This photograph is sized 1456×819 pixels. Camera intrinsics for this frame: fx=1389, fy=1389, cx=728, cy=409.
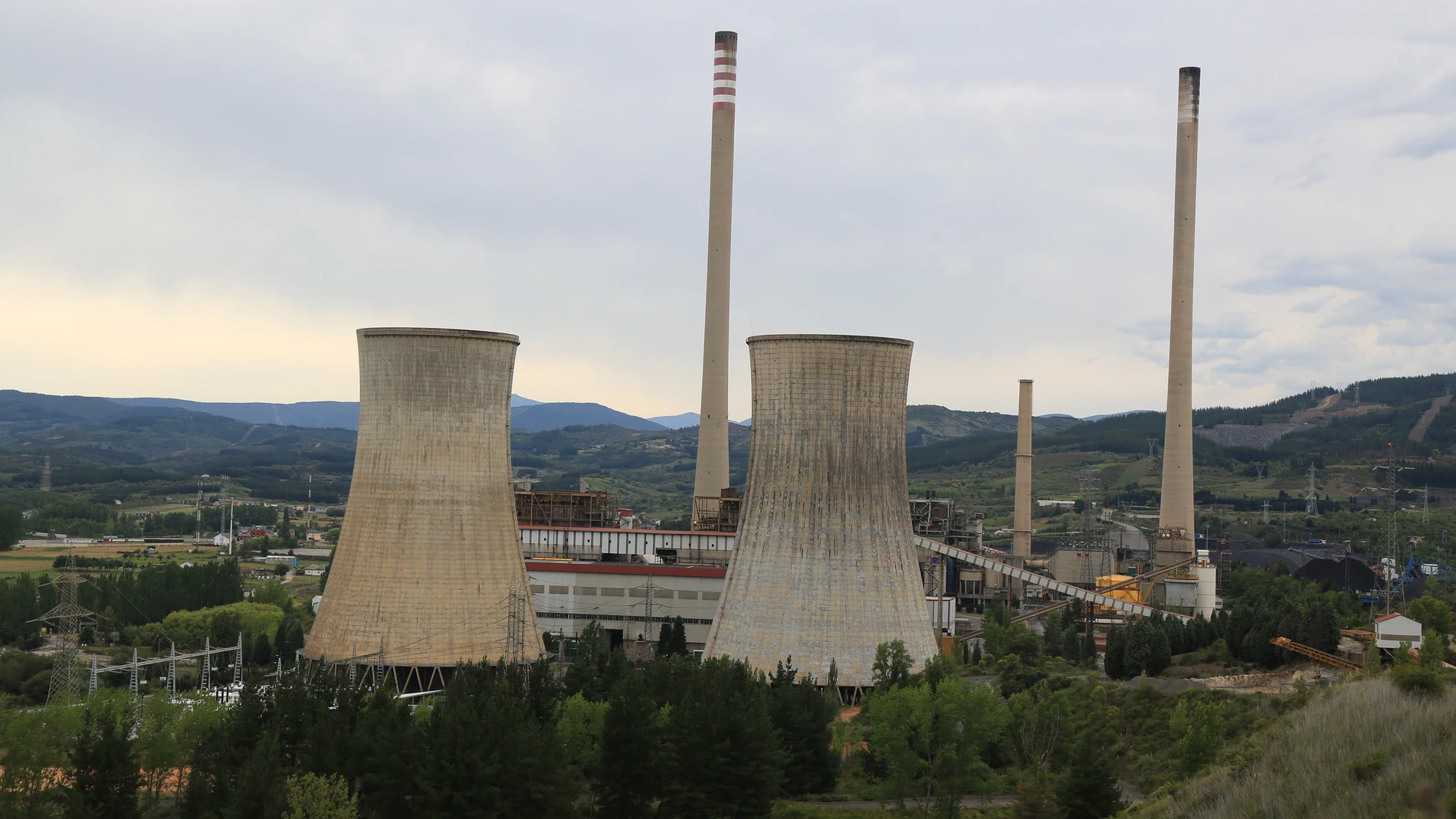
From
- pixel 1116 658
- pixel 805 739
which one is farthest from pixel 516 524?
pixel 1116 658

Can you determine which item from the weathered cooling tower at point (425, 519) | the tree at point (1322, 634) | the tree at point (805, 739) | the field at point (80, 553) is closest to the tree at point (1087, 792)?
the tree at point (805, 739)

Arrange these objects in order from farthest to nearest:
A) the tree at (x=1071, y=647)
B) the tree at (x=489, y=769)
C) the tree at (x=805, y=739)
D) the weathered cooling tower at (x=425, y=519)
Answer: the tree at (x=1071, y=647)
the weathered cooling tower at (x=425, y=519)
the tree at (x=805, y=739)
the tree at (x=489, y=769)

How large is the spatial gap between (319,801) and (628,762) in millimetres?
6168

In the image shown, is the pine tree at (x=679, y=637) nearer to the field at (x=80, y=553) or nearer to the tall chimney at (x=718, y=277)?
the tall chimney at (x=718, y=277)

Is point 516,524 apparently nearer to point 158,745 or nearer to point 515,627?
point 515,627

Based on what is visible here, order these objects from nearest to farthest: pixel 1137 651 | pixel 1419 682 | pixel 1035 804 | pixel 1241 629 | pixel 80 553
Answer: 1. pixel 1419 682
2. pixel 1035 804
3. pixel 1241 629
4. pixel 1137 651
5. pixel 80 553

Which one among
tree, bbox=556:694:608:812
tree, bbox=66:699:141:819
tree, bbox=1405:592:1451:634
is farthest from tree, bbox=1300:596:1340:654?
tree, bbox=66:699:141:819

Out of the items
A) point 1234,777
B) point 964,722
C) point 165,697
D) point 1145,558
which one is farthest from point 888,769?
point 1145,558

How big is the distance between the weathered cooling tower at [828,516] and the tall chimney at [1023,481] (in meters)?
36.7

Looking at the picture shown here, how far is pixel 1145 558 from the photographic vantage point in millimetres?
80688

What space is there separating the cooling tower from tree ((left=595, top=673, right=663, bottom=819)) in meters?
40.2

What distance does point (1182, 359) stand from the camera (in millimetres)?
61688

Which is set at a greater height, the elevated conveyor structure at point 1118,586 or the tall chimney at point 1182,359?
the tall chimney at point 1182,359

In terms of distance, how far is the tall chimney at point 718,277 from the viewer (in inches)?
2184
